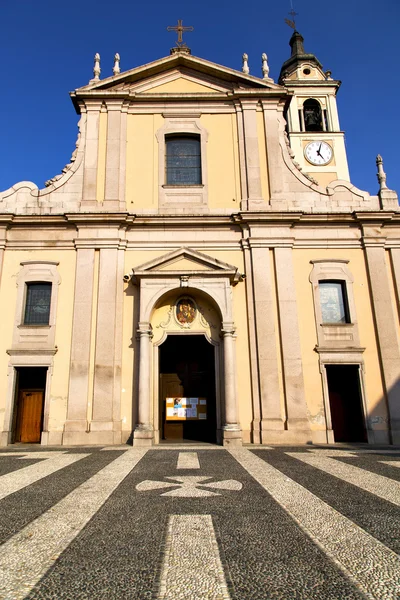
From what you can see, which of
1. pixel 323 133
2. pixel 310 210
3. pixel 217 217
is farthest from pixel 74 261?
pixel 323 133

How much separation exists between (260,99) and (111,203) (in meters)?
7.65

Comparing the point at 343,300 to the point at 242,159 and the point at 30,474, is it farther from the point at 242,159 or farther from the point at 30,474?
the point at 30,474

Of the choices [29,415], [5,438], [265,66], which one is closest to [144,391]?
[29,415]

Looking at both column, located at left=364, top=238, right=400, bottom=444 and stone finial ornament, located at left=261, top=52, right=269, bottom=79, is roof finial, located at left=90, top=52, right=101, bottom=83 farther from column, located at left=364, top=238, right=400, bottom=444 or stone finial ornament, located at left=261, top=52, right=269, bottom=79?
column, located at left=364, top=238, right=400, bottom=444

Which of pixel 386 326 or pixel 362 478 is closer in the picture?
pixel 362 478

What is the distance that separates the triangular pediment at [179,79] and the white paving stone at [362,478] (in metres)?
14.7

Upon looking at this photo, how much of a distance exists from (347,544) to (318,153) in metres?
35.0

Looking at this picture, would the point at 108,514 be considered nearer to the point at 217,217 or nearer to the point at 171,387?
the point at 171,387

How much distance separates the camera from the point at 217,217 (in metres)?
15.0

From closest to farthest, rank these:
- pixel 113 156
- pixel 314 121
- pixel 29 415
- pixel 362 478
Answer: pixel 362 478 < pixel 29 415 < pixel 113 156 < pixel 314 121

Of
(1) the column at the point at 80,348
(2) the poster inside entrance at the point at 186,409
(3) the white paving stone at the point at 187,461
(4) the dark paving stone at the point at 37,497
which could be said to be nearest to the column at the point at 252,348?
(2) the poster inside entrance at the point at 186,409

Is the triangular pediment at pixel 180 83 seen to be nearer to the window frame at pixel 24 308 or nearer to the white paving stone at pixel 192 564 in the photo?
the window frame at pixel 24 308

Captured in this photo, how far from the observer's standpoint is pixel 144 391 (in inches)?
506

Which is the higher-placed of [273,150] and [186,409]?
[273,150]
